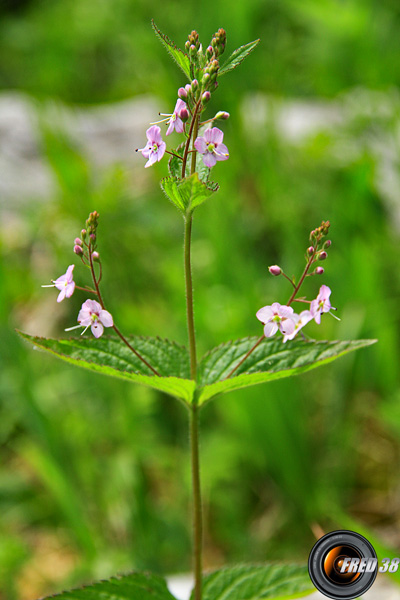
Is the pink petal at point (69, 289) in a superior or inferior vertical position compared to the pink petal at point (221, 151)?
inferior

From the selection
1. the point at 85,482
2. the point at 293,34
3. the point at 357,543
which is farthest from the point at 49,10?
the point at 357,543

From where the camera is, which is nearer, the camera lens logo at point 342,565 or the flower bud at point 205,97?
the flower bud at point 205,97

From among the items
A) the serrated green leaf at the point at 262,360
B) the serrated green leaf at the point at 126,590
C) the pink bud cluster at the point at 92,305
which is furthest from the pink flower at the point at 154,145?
the serrated green leaf at the point at 126,590

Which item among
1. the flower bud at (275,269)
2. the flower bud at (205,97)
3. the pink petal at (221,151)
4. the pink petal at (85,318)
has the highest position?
the flower bud at (205,97)

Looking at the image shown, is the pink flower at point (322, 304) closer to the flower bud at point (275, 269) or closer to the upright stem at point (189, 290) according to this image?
the flower bud at point (275, 269)

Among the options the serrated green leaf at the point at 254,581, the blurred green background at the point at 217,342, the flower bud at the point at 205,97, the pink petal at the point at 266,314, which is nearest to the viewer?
the flower bud at the point at 205,97

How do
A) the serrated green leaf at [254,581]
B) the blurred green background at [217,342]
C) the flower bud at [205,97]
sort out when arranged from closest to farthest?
the flower bud at [205,97] < the serrated green leaf at [254,581] < the blurred green background at [217,342]

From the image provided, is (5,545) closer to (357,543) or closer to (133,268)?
(357,543)

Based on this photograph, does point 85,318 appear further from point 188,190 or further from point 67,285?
point 188,190

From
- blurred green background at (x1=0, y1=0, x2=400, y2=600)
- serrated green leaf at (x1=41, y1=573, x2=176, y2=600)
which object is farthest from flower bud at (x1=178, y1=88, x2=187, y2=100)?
blurred green background at (x1=0, y1=0, x2=400, y2=600)
